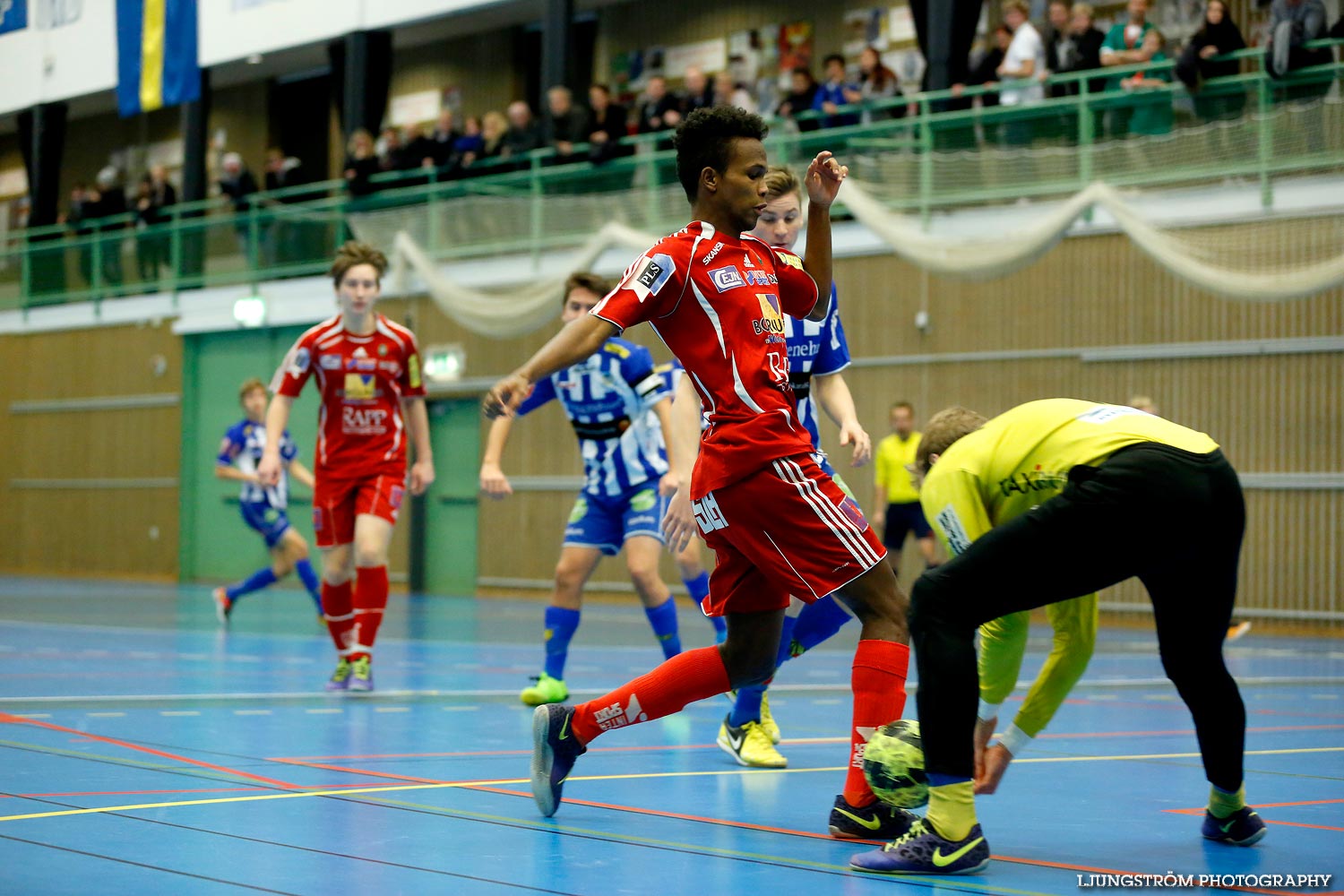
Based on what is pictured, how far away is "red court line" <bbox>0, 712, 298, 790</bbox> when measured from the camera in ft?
17.7

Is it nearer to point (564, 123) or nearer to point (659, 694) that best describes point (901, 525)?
point (564, 123)

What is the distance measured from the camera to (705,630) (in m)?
14.3

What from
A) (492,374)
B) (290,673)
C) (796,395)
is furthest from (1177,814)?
(492,374)

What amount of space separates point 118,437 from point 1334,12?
21.8m

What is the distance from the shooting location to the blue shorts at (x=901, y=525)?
53.1 ft

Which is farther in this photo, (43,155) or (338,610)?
(43,155)

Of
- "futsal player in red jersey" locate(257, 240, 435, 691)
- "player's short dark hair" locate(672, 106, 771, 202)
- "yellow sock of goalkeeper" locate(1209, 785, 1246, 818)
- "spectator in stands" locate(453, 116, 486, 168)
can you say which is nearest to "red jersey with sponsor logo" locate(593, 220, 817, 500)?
"player's short dark hair" locate(672, 106, 771, 202)

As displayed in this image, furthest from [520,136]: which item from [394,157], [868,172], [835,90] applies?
[868,172]

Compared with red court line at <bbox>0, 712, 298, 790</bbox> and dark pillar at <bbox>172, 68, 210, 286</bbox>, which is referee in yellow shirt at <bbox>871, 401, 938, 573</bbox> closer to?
red court line at <bbox>0, 712, 298, 790</bbox>

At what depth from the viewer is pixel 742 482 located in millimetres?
4535

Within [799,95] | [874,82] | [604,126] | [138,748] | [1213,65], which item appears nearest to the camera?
[138,748]

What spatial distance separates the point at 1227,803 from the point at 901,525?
469 inches

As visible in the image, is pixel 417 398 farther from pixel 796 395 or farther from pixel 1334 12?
pixel 1334 12

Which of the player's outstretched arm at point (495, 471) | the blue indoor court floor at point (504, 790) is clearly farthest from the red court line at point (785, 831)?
the player's outstretched arm at point (495, 471)
